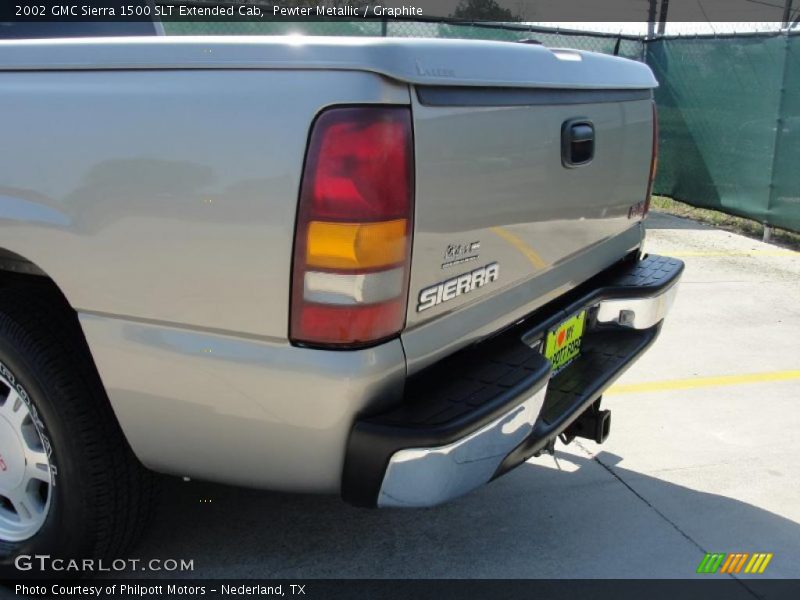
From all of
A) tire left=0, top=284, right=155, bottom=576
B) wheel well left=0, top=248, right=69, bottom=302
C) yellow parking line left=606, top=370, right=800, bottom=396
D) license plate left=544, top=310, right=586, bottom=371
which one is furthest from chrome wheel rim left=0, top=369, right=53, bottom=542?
yellow parking line left=606, top=370, right=800, bottom=396

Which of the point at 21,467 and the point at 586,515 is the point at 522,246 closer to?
the point at 586,515

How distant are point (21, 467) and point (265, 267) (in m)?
1.17

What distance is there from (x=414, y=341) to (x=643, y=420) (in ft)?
7.60

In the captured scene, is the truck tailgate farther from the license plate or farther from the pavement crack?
the pavement crack

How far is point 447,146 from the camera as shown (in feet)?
6.85

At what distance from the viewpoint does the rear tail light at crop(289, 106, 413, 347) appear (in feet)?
6.22

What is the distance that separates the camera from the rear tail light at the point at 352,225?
1.90m

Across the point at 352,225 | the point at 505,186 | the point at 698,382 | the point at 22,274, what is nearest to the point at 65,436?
the point at 22,274

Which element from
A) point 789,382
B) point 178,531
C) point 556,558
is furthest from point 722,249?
point 178,531

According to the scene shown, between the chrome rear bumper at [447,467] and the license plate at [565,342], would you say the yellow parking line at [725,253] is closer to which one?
the license plate at [565,342]

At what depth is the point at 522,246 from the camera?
8.24 ft

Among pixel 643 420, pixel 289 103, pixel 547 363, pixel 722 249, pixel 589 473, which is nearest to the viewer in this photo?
pixel 289 103

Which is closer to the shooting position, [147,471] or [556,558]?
[147,471]

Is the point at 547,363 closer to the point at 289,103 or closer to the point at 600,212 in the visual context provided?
the point at 600,212
